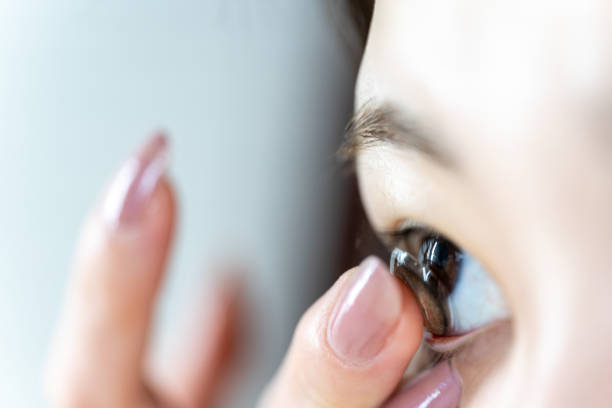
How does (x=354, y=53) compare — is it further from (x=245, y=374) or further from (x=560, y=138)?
(x=245, y=374)

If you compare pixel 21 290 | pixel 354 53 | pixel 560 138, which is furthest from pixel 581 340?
pixel 21 290

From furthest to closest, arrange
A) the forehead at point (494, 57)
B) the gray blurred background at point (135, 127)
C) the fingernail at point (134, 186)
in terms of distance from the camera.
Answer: the gray blurred background at point (135, 127) < the fingernail at point (134, 186) < the forehead at point (494, 57)

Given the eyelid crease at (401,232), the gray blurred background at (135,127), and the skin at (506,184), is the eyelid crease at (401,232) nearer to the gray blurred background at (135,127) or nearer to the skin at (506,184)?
the skin at (506,184)

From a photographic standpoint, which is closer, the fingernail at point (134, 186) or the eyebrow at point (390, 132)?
the eyebrow at point (390, 132)

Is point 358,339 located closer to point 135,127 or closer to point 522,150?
point 522,150

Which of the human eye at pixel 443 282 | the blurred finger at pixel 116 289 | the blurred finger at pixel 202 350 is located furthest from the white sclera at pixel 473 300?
the blurred finger at pixel 202 350

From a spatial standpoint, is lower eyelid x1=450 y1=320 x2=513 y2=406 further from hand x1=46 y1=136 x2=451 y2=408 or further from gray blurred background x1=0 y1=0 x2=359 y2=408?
gray blurred background x1=0 y1=0 x2=359 y2=408

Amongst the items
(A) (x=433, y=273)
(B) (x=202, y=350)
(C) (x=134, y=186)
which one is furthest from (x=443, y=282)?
(B) (x=202, y=350)

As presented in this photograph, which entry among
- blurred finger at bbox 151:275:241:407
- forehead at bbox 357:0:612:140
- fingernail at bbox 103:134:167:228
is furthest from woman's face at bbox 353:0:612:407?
blurred finger at bbox 151:275:241:407
